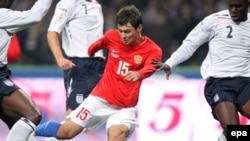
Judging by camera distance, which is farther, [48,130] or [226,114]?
[48,130]

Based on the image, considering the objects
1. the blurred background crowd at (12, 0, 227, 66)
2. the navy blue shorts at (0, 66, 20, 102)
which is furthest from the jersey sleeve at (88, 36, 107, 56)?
the blurred background crowd at (12, 0, 227, 66)

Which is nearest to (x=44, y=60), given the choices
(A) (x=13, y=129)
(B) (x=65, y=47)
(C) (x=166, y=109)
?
(C) (x=166, y=109)

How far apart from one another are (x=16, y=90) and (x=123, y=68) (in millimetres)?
1069

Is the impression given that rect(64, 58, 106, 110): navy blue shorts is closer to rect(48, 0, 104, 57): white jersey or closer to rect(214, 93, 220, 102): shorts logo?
rect(48, 0, 104, 57): white jersey

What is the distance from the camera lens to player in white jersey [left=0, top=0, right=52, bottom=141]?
11.0m

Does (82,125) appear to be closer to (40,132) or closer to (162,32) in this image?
(40,132)

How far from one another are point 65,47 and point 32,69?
3330mm

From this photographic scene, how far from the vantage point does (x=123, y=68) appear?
36.1 ft

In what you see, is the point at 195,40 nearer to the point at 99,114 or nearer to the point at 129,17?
the point at 129,17

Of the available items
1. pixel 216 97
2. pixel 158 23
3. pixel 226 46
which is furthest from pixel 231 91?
pixel 158 23

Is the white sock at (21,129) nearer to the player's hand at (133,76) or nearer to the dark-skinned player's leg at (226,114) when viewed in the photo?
the player's hand at (133,76)

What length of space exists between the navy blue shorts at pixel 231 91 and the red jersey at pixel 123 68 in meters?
0.64

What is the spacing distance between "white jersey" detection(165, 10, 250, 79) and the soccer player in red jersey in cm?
34

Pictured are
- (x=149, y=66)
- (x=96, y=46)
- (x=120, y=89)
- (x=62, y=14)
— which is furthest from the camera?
(x=62, y=14)
